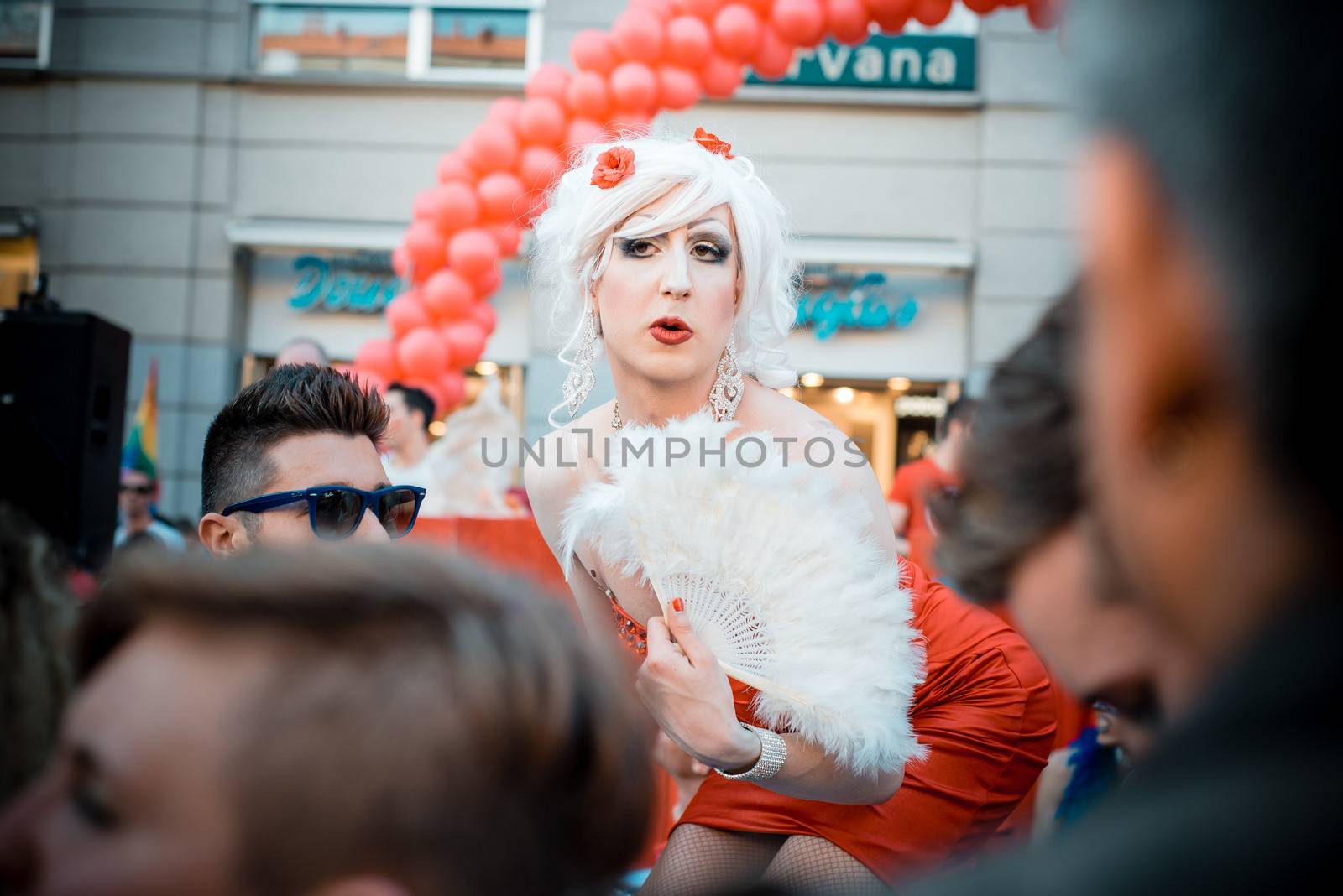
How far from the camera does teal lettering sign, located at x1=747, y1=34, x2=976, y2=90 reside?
966 cm

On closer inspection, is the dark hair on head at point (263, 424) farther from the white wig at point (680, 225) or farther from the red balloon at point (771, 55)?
the red balloon at point (771, 55)

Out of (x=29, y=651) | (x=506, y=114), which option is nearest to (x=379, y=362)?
(x=506, y=114)

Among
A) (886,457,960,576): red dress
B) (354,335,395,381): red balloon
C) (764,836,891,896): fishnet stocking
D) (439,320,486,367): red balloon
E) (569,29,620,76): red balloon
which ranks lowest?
(764,836,891,896): fishnet stocking

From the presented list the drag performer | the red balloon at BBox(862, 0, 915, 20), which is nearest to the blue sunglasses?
the drag performer

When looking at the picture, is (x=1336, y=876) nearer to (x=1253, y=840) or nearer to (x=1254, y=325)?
(x=1253, y=840)

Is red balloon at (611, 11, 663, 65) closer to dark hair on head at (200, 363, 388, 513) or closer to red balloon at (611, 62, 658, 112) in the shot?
red balloon at (611, 62, 658, 112)

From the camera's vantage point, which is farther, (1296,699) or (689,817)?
(689,817)

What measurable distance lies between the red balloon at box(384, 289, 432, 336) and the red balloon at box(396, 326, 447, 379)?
8 centimetres

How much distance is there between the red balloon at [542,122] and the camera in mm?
6020

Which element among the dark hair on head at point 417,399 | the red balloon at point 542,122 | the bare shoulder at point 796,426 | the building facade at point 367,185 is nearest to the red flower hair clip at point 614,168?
the bare shoulder at point 796,426

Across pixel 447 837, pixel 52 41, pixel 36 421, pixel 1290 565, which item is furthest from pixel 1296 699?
pixel 52 41

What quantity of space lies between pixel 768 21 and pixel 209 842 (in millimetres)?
6086

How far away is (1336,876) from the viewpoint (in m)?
0.43

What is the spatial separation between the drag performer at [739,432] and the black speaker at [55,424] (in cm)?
279
